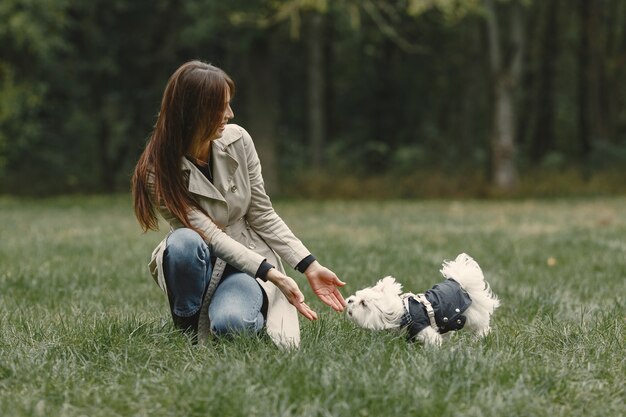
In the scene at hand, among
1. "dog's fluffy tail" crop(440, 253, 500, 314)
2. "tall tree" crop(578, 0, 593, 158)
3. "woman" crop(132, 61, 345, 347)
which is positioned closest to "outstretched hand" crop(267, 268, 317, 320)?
"woman" crop(132, 61, 345, 347)

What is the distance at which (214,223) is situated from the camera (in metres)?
4.30

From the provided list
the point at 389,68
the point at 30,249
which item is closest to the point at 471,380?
the point at 30,249

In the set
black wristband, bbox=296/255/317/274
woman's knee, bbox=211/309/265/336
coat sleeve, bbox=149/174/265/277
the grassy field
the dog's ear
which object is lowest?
the grassy field

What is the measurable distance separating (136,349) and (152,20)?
2517 centimetres

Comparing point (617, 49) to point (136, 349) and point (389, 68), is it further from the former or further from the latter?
point (136, 349)

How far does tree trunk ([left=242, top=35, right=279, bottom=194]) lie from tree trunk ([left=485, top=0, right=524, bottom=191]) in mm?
5922

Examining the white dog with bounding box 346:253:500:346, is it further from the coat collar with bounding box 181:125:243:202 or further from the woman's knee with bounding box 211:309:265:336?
the coat collar with bounding box 181:125:243:202

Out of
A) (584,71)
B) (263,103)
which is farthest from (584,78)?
(263,103)

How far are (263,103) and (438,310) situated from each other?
17.2 metres

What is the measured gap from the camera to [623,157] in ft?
80.9

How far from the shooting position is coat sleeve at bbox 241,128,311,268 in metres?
4.44

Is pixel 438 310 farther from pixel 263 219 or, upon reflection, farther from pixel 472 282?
pixel 263 219

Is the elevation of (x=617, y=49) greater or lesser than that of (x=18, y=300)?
greater

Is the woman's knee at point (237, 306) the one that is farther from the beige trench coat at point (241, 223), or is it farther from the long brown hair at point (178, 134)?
the long brown hair at point (178, 134)
